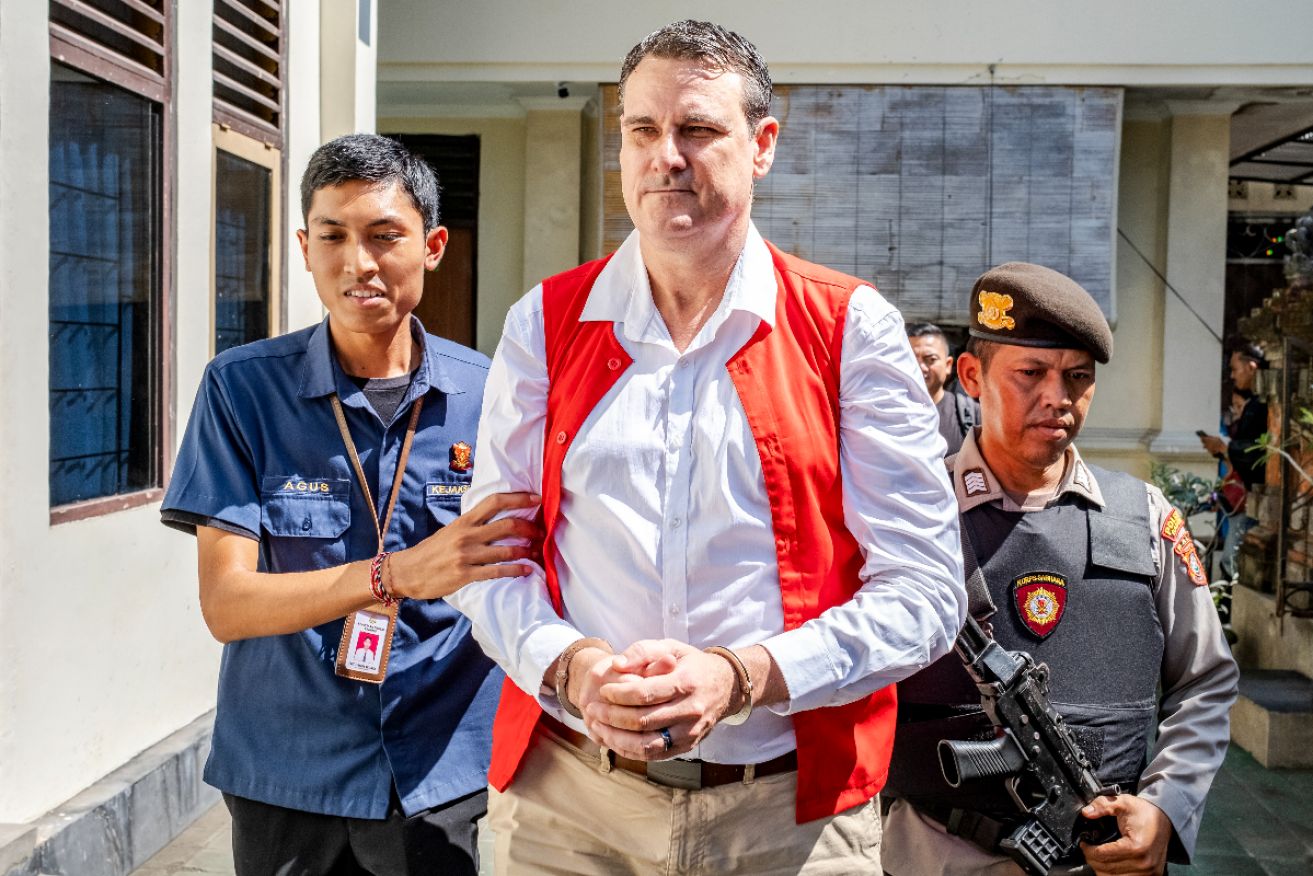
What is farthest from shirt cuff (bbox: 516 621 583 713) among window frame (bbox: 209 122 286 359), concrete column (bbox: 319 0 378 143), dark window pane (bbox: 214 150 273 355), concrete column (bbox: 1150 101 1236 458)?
concrete column (bbox: 1150 101 1236 458)

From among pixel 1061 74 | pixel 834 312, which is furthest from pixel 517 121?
pixel 834 312

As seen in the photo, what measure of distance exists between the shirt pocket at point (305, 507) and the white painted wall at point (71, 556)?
1602 mm

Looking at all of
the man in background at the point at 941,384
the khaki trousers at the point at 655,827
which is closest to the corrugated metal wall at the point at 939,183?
the man in background at the point at 941,384

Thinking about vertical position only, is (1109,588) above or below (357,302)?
below

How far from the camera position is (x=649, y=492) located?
1698 millimetres

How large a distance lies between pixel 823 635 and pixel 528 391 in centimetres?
58

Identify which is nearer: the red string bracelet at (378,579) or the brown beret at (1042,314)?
the red string bracelet at (378,579)

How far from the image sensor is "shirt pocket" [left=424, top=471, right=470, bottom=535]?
2.25m

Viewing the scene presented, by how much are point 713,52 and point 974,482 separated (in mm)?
1015

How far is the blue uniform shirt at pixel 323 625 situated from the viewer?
A: 7.04 ft

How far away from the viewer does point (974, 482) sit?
2.25 m

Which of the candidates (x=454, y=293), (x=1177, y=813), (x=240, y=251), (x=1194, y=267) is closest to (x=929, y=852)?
(x=1177, y=813)

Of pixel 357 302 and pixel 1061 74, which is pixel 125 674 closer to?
pixel 357 302

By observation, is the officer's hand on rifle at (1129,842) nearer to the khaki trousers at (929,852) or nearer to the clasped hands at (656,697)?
the khaki trousers at (929,852)
